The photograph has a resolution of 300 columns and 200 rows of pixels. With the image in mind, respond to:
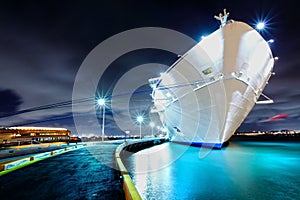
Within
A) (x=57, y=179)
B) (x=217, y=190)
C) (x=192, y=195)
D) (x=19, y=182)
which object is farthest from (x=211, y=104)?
(x=19, y=182)

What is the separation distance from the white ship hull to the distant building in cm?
1990

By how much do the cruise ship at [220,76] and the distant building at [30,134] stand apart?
65.5 feet

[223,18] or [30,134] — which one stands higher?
[223,18]

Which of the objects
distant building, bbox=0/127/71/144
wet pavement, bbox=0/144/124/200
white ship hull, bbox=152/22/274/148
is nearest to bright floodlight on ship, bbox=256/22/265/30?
white ship hull, bbox=152/22/274/148

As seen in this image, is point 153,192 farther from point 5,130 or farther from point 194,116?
point 5,130

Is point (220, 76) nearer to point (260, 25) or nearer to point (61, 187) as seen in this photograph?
point (260, 25)

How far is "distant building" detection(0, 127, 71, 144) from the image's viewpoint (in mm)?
30562

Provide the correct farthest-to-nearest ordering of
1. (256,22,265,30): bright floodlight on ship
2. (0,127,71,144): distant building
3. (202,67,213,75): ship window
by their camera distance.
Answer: (0,127,71,144): distant building
(202,67,213,75): ship window
(256,22,265,30): bright floodlight on ship

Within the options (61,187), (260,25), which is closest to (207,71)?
(260,25)

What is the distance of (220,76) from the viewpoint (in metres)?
11.5

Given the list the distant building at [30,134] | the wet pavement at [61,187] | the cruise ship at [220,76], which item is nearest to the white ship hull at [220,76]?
the cruise ship at [220,76]

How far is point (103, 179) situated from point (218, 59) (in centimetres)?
996

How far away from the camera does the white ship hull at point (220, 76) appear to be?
10562 mm

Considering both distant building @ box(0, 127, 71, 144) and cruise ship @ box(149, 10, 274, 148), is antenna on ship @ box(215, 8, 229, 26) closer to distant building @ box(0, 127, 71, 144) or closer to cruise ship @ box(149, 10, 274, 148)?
cruise ship @ box(149, 10, 274, 148)
